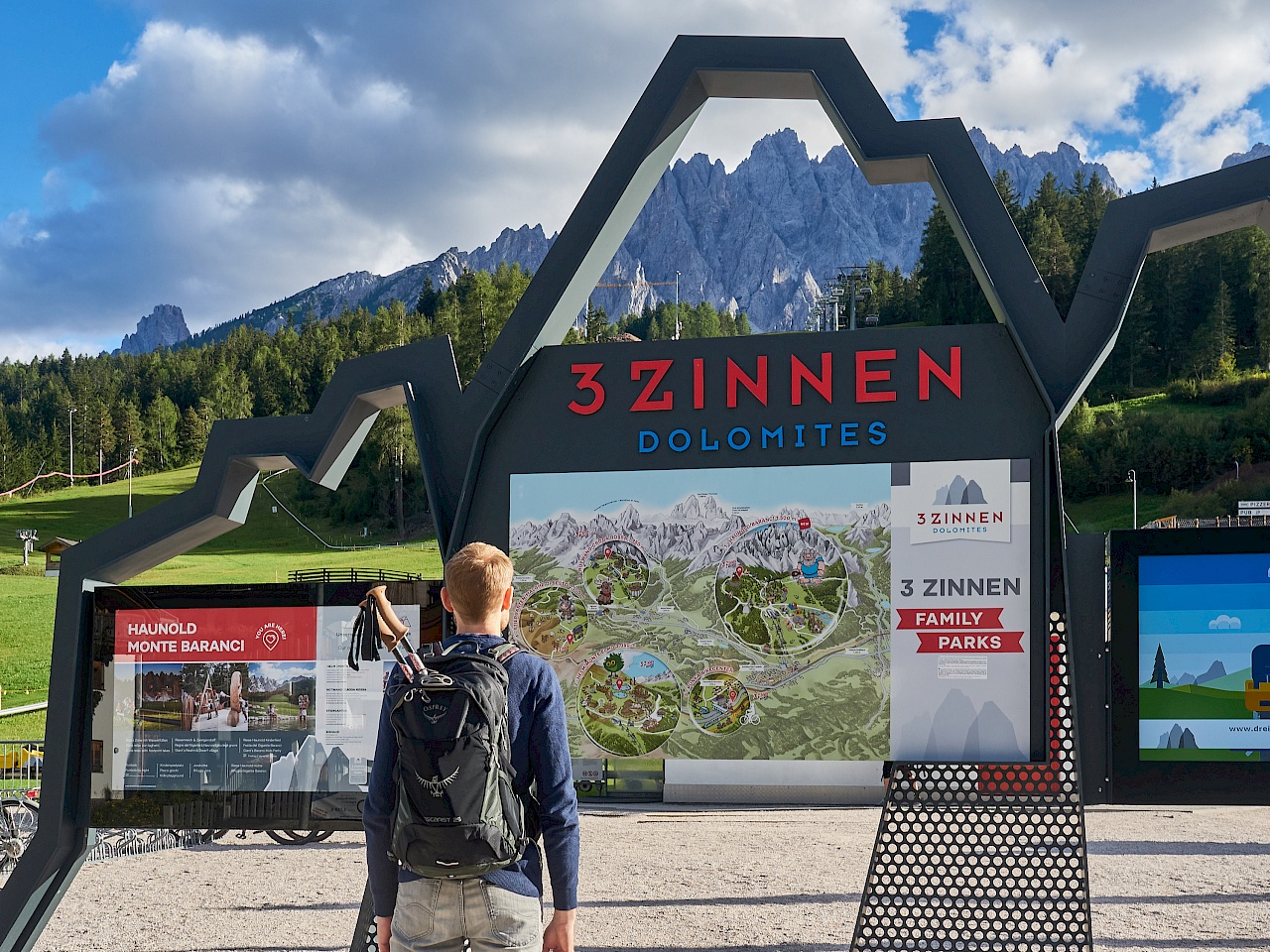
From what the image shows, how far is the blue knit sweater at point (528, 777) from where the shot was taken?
2709 mm

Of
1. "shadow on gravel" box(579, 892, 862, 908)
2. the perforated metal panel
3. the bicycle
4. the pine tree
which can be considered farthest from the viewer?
the pine tree

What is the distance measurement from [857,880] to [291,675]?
690cm

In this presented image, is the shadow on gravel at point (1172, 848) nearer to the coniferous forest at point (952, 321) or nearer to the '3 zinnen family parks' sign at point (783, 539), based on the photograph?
the '3 zinnen family parks' sign at point (783, 539)

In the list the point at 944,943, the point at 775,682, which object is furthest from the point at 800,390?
the point at 944,943

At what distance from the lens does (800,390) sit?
4.88 metres

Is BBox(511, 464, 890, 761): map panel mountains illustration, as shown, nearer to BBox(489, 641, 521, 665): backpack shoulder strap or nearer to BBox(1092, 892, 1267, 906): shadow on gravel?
BBox(489, 641, 521, 665): backpack shoulder strap

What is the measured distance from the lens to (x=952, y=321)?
226 ft

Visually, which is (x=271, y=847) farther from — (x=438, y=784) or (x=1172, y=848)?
(x=438, y=784)

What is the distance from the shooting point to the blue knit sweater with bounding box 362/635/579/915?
8.89ft

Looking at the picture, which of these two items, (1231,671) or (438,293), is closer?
(1231,671)

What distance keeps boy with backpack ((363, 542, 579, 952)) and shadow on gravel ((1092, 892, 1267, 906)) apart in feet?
25.7

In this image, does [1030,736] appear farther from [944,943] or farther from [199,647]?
[199,647]

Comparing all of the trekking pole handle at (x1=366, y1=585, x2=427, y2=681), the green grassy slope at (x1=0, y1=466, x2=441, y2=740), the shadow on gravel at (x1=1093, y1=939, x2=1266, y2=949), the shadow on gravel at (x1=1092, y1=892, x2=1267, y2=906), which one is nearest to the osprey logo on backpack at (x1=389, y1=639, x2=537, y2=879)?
the trekking pole handle at (x1=366, y1=585, x2=427, y2=681)

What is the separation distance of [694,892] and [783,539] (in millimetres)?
5896
